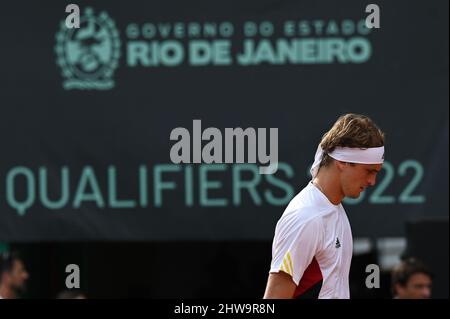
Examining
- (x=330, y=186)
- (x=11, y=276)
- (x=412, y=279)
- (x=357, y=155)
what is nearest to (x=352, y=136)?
(x=357, y=155)

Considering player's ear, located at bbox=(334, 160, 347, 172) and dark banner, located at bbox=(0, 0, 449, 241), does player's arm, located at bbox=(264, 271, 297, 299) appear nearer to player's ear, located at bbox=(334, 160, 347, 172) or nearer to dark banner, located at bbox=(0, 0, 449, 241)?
player's ear, located at bbox=(334, 160, 347, 172)

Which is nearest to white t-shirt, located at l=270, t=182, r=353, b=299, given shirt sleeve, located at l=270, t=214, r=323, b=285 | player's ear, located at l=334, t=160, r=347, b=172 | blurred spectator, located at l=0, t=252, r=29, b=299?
shirt sleeve, located at l=270, t=214, r=323, b=285

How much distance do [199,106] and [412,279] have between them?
4.77ft

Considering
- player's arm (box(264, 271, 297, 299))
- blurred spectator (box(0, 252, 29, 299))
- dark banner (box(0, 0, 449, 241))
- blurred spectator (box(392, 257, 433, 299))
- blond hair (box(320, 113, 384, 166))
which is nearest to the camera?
player's arm (box(264, 271, 297, 299))

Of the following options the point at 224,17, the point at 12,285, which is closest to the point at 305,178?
the point at 224,17

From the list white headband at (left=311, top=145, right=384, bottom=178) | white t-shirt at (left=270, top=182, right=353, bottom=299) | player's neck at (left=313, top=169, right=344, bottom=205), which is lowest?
white t-shirt at (left=270, top=182, right=353, bottom=299)

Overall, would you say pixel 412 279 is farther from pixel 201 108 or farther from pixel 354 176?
pixel 354 176

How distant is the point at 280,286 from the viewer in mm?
3635

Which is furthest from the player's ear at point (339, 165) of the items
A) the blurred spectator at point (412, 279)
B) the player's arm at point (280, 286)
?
the blurred spectator at point (412, 279)

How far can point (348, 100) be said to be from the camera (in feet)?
18.0

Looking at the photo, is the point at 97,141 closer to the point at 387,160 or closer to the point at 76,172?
the point at 76,172

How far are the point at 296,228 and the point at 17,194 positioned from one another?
7.31 feet

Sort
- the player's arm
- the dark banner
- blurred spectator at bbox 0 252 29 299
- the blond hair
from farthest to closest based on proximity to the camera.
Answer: blurred spectator at bbox 0 252 29 299
the dark banner
the blond hair
the player's arm

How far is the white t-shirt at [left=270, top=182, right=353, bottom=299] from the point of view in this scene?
3.66 m
